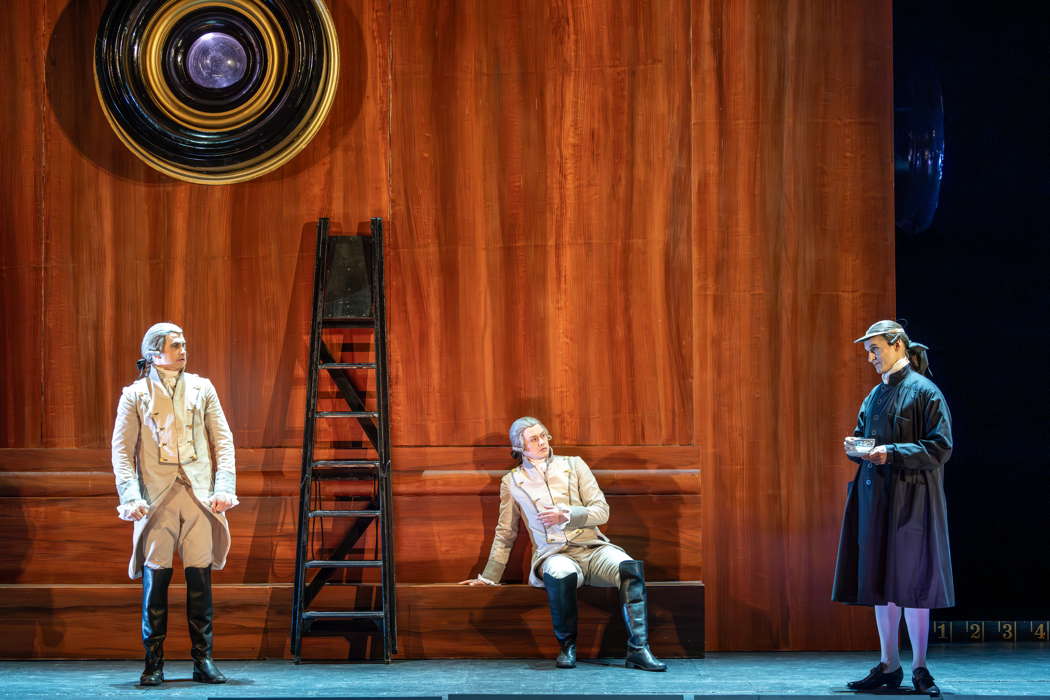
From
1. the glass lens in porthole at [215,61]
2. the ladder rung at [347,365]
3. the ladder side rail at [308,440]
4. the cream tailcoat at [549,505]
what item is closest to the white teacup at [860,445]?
the cream tailcoat at [549,505]

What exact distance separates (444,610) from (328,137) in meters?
2.36

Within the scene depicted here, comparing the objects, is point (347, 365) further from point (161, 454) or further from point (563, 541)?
point (563, 541)

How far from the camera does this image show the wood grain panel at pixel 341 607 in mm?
5418

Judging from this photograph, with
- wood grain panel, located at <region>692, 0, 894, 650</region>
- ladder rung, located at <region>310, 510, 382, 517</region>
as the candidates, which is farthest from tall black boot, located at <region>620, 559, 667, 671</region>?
ladder rung, located at <region>310, 510, 382, 517</region>

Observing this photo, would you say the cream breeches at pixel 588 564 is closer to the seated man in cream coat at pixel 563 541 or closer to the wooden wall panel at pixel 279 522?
the seated man in cream coat at pixel 563 541

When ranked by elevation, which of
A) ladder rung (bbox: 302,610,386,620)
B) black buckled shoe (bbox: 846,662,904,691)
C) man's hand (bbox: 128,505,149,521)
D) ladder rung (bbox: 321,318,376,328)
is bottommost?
black buckled shoe (bbox: 846,662,904,691)

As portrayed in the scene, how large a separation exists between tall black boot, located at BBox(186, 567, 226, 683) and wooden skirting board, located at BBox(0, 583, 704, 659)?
570 mm

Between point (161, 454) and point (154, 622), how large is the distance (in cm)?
70

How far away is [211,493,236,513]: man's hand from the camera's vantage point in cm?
493

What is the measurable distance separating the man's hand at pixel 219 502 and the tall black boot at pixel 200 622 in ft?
0.85

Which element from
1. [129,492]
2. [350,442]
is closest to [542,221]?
[350,442]

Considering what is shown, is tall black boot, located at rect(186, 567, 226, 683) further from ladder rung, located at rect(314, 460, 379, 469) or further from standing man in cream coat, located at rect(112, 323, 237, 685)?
ladder rung, located at rect(314, 460, 379, 469)

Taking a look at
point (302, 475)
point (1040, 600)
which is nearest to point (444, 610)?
point (302, 475)

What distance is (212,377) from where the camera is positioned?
5.69 metres
